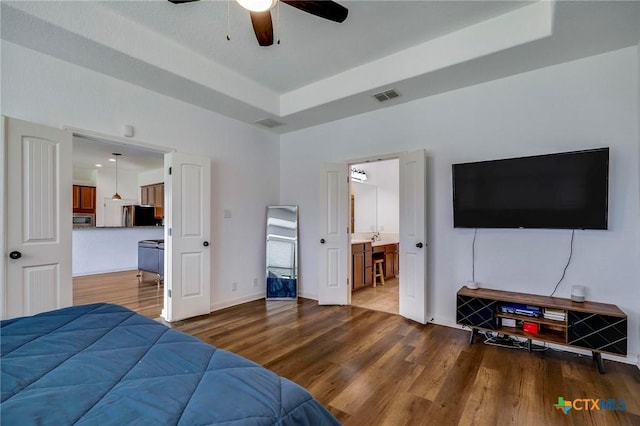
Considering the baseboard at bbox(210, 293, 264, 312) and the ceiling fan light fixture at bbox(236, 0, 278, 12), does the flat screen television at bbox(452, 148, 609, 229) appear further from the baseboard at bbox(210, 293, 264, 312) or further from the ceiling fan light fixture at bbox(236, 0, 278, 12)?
the baseboard at bbox(210, 293, 264, 312)

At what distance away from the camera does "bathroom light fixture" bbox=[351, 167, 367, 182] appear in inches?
260

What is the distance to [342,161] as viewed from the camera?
443 cm

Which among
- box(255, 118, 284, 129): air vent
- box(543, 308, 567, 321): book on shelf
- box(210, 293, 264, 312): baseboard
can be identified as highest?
box(255, 118, 284, 129): air vent

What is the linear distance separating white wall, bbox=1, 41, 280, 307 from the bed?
7.67 feet

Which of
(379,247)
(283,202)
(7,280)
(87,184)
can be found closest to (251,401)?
(7,280)

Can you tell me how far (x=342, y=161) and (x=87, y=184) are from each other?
845 centimetres

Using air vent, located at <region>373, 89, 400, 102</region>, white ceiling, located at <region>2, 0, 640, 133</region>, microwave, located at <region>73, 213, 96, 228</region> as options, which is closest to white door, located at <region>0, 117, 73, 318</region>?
white ceiling, located at <region>2, 0, 640, 133</region>

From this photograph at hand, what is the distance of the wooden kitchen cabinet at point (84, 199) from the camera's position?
8.27 meters

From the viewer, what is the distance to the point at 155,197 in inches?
328

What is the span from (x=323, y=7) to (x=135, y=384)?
7.60ft

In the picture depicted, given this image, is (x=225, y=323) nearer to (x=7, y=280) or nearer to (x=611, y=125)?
(x=7, y=280)

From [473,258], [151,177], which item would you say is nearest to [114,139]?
[473,258]

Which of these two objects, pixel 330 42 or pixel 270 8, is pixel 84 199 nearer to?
pixel 330 42

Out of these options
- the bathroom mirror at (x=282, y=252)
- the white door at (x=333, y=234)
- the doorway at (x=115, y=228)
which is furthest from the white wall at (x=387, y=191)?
the doorway at (x=115, y=228)
